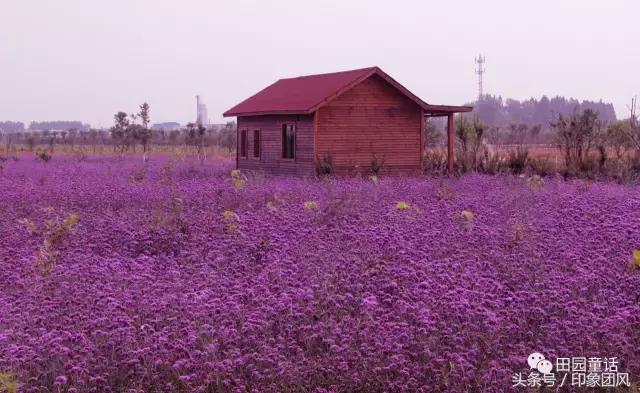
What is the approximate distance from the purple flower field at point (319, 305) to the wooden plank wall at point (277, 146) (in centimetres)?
1478

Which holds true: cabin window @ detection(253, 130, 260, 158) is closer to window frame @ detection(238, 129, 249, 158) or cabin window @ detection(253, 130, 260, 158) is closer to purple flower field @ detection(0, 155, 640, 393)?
window frame @ detection(238, 129, 249, 158)

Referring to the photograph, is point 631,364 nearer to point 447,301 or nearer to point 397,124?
point 447,301

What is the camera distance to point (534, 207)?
1426 centimetres

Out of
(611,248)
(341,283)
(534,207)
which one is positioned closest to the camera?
(341,283)

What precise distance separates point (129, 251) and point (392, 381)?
5894 millimetres

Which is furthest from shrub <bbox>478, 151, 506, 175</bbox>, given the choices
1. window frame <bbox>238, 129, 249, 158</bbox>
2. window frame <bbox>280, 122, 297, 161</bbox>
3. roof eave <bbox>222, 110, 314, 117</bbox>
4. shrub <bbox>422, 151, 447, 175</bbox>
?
window frame <bbox>238, 129, 249, 158</bbox>

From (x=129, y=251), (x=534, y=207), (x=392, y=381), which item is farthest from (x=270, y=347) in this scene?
(x=534, y=207)

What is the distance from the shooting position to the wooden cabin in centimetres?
2664

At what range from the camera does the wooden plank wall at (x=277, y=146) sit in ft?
87.9

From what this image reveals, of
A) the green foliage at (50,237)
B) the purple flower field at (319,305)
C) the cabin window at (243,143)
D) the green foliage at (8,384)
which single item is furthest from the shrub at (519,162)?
the green foliage at (8,384)

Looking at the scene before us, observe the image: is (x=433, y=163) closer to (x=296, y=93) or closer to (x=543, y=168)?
(x=543, y=168)

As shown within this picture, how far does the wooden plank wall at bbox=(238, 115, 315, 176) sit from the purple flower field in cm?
1478

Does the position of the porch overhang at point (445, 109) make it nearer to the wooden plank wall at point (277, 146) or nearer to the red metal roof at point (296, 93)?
the red metal roof at point (296, 93)

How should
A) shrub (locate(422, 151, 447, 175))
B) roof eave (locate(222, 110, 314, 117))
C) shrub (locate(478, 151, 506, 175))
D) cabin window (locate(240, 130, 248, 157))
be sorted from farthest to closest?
cabin window (locate(240, 130, 248, 157)), shrub (locate(422, 151, 447, 175)), shrub (locate(478, 151, 506, 175)), roof eave (locate(222, 110, 314, 117))
